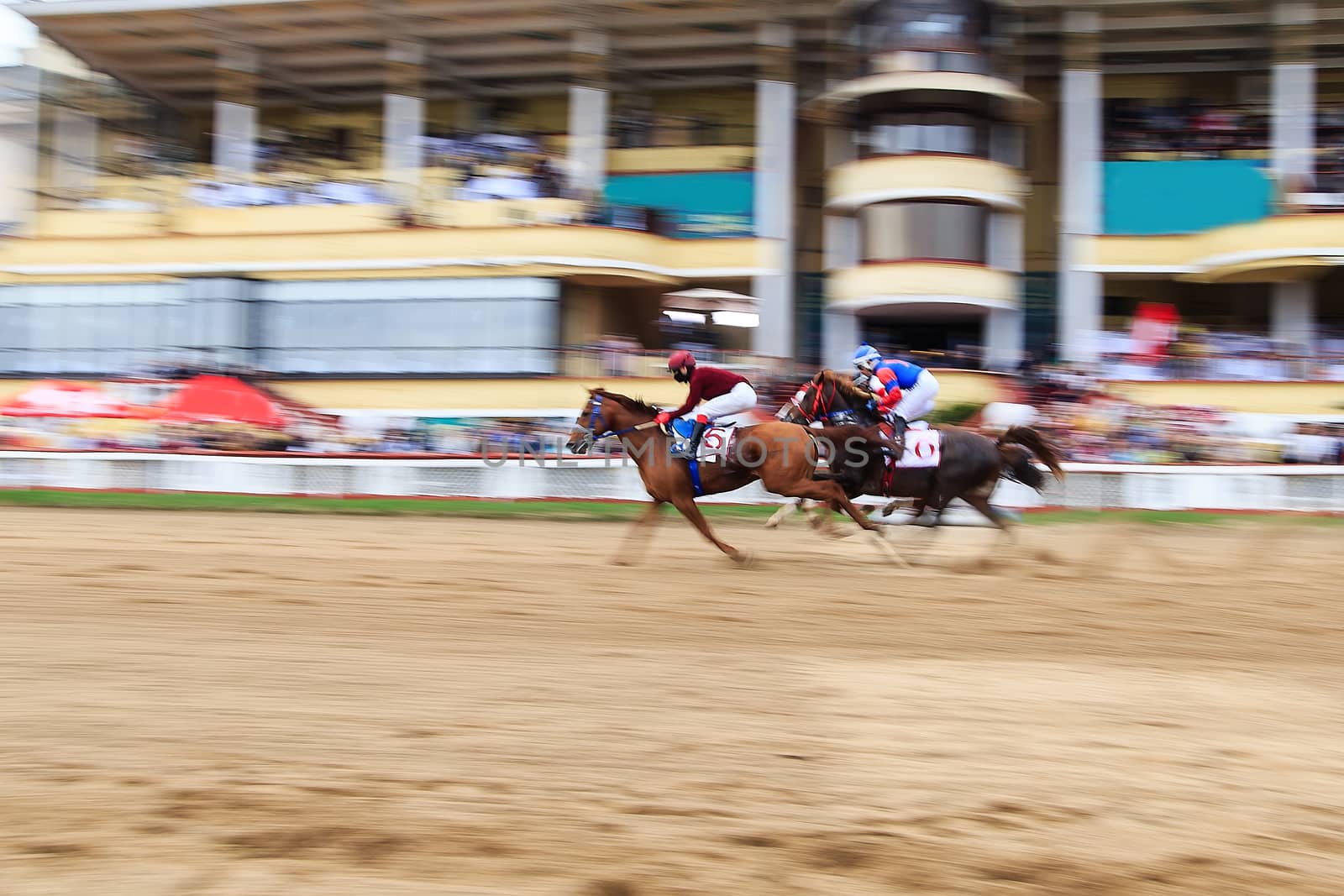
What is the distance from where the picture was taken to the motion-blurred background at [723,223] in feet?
73.7

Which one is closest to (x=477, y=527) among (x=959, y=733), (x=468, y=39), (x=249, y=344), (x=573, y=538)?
(x=573, y=538)

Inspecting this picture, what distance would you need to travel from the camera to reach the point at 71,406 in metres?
20.4

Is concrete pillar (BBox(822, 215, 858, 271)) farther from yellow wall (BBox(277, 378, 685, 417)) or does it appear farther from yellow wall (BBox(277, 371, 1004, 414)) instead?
yellow wall (BBox(277, 378, 685, 417))

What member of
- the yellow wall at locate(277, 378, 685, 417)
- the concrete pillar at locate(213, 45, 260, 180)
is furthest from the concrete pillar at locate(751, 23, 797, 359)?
the concrete pillar at locate(213, 45, 260, 180)

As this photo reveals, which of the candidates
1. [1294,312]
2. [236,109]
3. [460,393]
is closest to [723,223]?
[460,393]

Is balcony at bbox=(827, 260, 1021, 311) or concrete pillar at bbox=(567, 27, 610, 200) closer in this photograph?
balcony at bbox=(827, 260, 1021, 311)

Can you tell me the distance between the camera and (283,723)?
17.2ft

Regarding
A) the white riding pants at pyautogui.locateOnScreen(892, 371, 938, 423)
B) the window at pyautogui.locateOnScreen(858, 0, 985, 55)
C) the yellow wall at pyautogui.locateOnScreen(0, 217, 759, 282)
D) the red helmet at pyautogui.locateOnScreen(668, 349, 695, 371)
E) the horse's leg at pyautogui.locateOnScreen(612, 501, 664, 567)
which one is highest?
the window at pyautogui.locateOnScreen(858, 0, 985, 55)

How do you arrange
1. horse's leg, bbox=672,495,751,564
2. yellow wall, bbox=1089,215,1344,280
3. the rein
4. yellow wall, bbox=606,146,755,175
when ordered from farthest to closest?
yellow wall, bbox=606,146,755,175 → yellow wall, bbox=1089,215,1344,280 → the rein → horse's leg, bbox=672,495,751,564

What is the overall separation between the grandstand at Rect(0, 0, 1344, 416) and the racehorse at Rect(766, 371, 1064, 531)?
10379 mm

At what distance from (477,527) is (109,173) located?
19335mm

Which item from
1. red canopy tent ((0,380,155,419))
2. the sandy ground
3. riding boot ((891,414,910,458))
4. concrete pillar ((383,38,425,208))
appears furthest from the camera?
concrete pillar ((383,38,425,208))

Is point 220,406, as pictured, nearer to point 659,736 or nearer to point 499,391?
point 499,391

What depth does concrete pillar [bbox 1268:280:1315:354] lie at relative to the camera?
2261 centimetres
